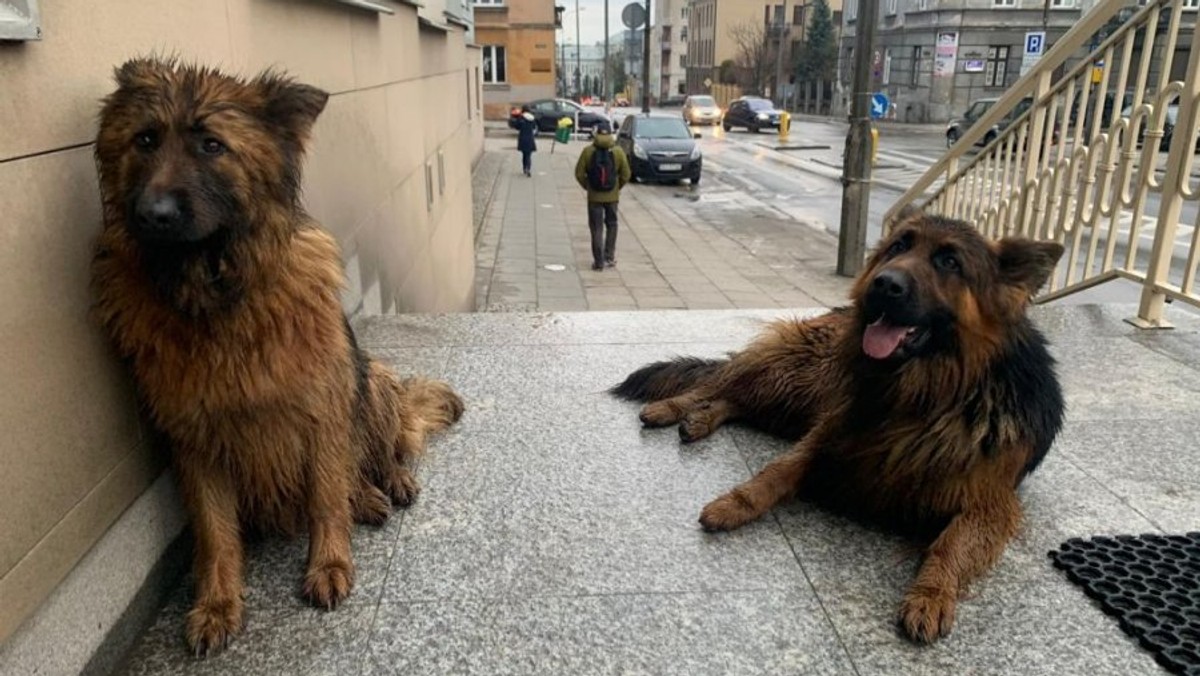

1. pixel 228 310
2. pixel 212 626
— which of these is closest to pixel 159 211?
pixel 228 310

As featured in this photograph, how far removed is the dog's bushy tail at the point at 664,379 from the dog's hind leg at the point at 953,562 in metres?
1.72

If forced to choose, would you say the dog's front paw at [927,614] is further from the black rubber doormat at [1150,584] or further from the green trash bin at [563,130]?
the green trash bin at [563,130]

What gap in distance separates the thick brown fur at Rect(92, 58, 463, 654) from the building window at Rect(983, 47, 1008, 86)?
5622 cm

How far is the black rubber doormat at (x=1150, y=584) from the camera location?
8.23 feet

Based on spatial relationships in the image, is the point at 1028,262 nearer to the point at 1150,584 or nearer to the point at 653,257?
the point at 1150,584

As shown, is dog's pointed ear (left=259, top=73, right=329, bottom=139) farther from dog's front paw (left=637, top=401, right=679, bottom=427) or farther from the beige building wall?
dog's front paw (left=637, top=401, right=679, bottom=427)

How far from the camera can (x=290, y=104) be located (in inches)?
96.3

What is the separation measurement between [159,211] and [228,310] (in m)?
0.42

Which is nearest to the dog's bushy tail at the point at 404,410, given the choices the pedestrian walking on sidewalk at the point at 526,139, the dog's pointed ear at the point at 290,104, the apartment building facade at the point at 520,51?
the dog's pointed ear at the point at 290,104

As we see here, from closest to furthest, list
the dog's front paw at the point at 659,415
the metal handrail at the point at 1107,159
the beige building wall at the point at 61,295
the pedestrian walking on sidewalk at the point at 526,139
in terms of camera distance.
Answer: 1. the beige building wall at the point at 61,295
2. the dog's front paw at the point at 659,415
3. the metal handrail at the point at 1107,159
4. the pedestrian walking on sidewalk at the point at 526,139

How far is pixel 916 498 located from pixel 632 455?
4.24 feet

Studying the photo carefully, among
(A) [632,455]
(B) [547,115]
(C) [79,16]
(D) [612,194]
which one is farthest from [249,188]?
(B) [547,115]

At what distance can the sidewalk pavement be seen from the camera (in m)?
12.6

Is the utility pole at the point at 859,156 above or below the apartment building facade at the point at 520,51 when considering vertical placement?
below
